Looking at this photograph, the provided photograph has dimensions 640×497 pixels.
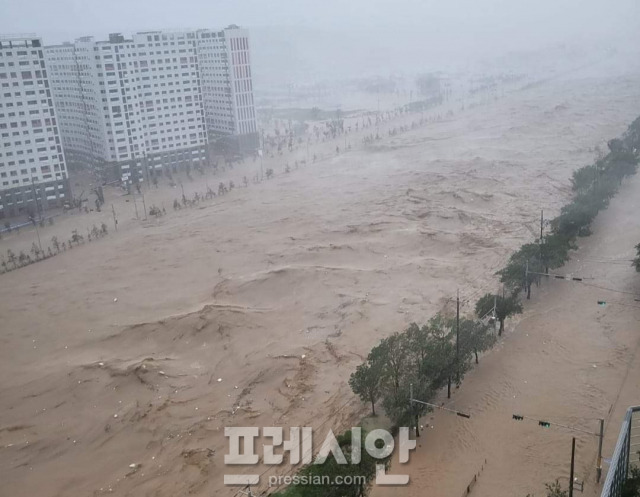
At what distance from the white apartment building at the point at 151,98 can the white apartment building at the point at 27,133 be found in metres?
2.91

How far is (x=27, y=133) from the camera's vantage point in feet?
62.4

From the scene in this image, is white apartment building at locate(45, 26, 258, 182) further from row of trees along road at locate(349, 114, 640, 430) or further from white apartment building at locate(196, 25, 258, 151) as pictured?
row of trees along road at locate(349, 114, 640, 430)

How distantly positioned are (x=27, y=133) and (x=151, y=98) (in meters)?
5.48

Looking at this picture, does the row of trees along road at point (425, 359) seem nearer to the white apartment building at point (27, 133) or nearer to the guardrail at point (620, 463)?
the guardrail at point (620, 463)

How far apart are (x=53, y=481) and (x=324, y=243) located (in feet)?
29.3

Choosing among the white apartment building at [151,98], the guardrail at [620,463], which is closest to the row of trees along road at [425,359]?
the guardrail at [620,463]

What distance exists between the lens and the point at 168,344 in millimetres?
10820

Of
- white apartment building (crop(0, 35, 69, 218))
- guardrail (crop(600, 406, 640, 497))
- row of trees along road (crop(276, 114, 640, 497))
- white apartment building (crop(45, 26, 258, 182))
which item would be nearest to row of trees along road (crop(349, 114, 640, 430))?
Result: row of trees along road (crop(276, 114, 640, 497))

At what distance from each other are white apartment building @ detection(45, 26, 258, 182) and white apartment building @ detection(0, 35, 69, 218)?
9.55ft

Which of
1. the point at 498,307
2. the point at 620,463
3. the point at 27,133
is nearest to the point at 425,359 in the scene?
the point at 498,307

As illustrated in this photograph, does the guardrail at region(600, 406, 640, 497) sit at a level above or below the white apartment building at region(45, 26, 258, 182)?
below

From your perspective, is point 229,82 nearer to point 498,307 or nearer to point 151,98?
point 151,98

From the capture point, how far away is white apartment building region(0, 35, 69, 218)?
18406 millimetres

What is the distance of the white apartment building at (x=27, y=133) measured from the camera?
60.4 feet
